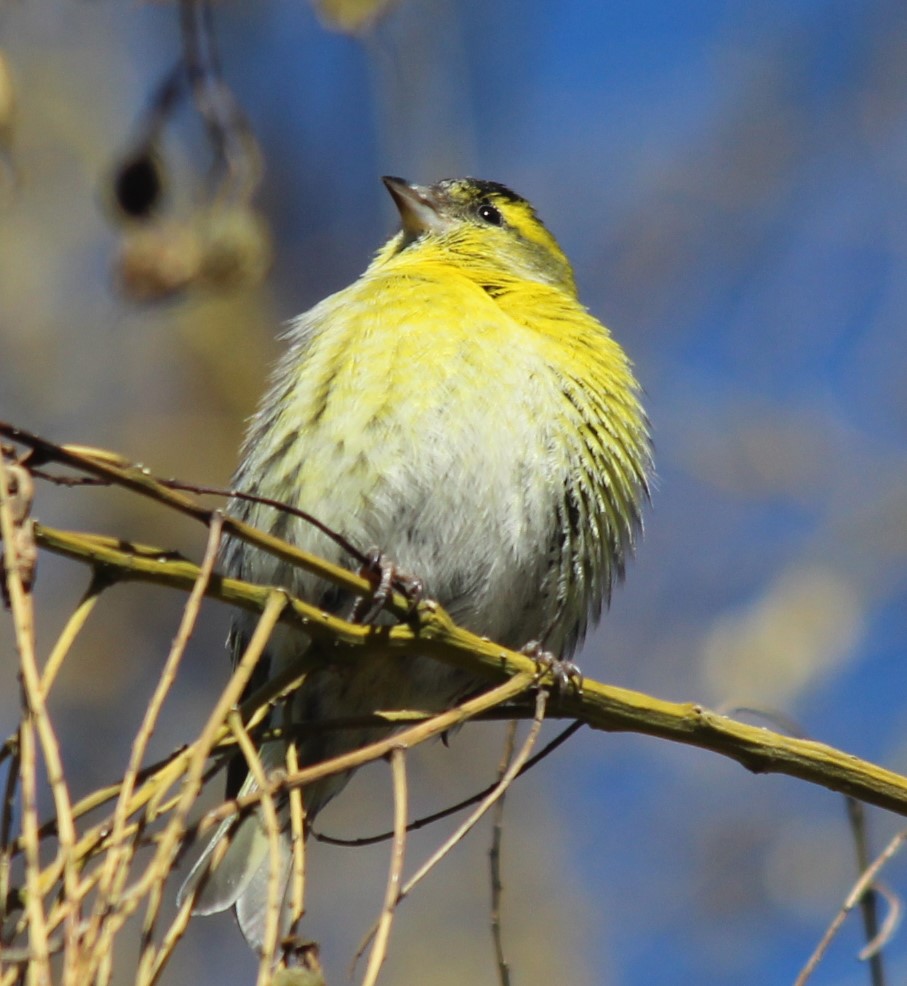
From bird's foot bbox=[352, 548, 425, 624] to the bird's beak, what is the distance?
2802 millimetres

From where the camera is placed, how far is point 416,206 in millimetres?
6000

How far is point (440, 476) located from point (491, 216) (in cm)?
204

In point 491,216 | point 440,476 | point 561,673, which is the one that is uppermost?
point 491,216

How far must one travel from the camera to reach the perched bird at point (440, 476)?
441cm

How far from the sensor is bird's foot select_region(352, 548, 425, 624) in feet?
9.77

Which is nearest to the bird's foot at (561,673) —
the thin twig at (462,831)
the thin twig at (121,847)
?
the thin twig at (462,831)

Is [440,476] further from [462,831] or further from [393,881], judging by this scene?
[393,881]

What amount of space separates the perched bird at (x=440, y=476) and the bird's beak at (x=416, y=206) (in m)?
0.90

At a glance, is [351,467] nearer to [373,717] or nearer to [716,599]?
[373,717]

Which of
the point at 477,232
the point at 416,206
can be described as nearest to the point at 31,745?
the point at 477,232

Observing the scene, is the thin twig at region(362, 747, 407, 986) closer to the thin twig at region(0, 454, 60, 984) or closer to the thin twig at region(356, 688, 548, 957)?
the thin twig at region(356, 688, 548, 957)

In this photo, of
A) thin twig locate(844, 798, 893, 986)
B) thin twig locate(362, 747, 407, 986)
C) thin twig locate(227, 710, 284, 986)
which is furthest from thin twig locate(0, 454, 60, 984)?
thin twig locate(844, 798, 893, 986)

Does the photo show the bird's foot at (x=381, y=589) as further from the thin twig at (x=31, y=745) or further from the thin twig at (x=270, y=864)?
the thin twig at (x=31, y=745)

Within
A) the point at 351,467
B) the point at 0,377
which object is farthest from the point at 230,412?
the point at 351,467
